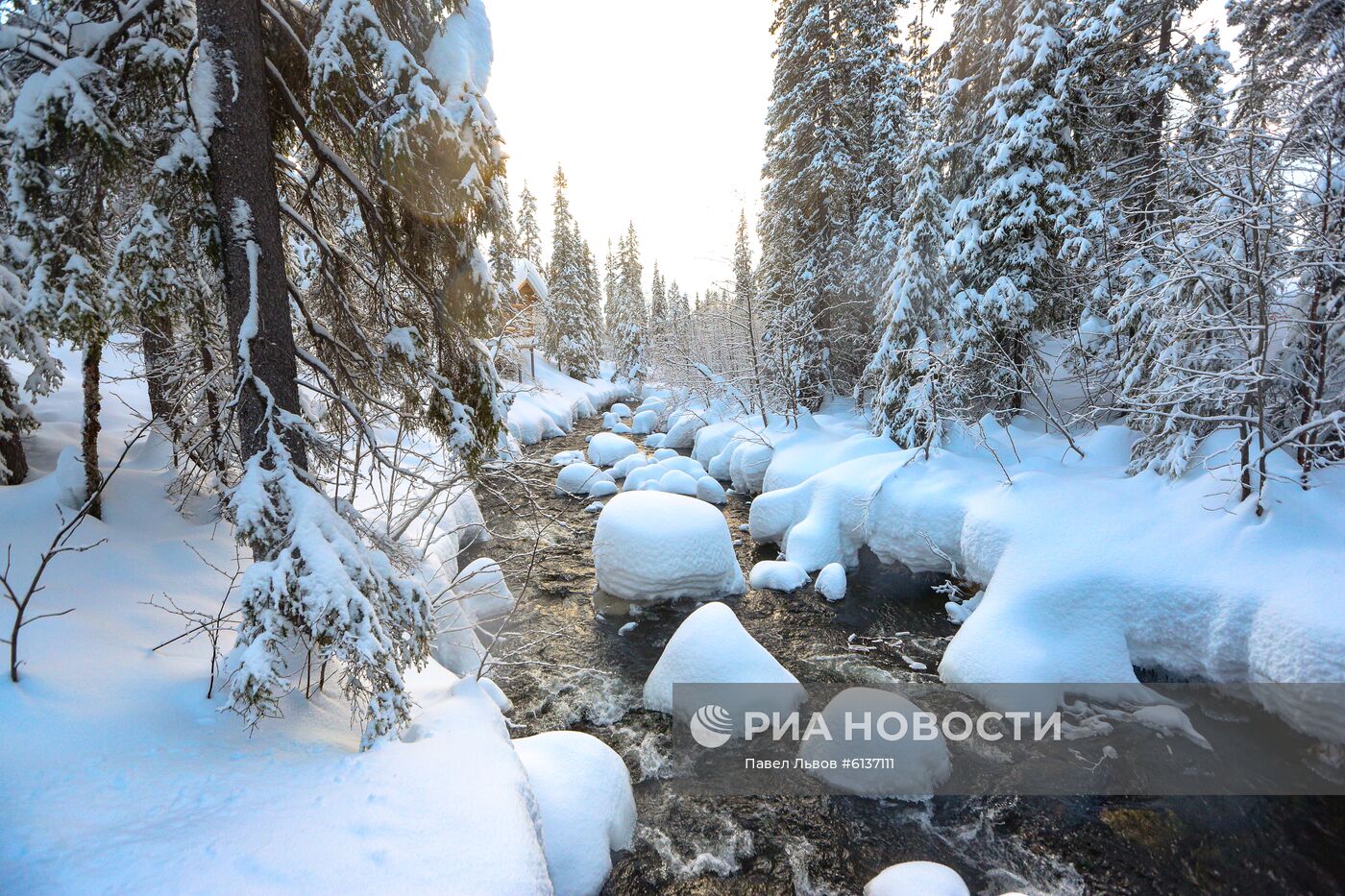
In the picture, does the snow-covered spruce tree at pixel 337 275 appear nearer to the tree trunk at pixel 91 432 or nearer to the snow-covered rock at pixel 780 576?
the tree trunk at pixel 91 432

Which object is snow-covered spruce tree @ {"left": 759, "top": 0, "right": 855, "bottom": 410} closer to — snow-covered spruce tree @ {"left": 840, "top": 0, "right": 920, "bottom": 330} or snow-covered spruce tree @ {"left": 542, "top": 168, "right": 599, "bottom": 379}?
snow-covered spruce tree @ {"left": 840, "top": 0, "right": 920, "bottom": 330}

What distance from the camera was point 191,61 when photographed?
371cm

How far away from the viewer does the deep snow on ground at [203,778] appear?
2.49m

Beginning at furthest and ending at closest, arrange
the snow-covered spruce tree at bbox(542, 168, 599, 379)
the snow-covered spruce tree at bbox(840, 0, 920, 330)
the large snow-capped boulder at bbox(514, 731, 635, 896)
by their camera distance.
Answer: the snow-covered spruce tree at bbox(542, 168, 599, 379), the snow-covered spruce tree at bbox(840, 0, 920, 330), the large snow-capped boulder at bbox(514, 731, 635, 896)

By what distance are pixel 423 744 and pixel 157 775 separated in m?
1.39

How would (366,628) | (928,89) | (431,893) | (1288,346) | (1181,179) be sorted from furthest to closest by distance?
(928,89), (1181,179), (1288,346), (366,628), (431,893)

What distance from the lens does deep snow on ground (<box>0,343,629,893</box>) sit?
249 cm

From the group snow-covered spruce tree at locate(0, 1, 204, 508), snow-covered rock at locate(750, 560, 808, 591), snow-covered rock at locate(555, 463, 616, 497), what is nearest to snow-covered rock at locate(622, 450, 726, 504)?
snow-covered rock at locate(555, 463, 616, 497)

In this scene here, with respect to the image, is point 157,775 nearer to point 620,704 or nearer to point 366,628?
point 366,628

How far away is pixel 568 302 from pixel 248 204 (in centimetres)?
3720

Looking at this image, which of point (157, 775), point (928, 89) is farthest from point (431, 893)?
point (928, 89)

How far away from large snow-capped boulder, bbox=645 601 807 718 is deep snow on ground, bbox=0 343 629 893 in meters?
1.88

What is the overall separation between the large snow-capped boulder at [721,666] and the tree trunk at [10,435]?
7305 millimetres

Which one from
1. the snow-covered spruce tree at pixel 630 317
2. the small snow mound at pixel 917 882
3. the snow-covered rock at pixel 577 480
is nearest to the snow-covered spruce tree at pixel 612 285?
the snow-covered spruce tree at pixel 630 317
